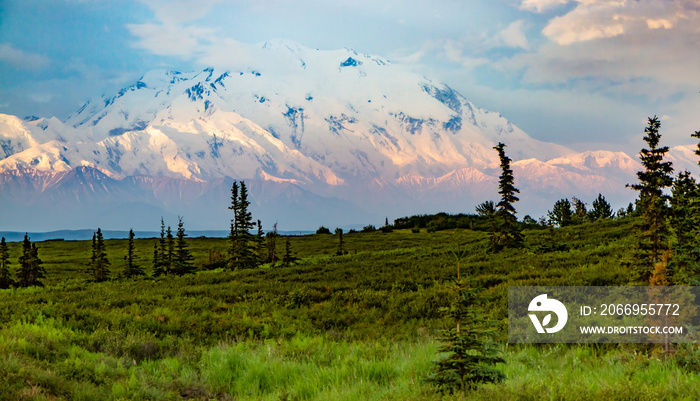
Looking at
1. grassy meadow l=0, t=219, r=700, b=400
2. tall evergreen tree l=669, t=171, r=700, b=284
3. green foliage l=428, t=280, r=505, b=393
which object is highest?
tall evergreen tree l=669, t=171, r=700, b=284

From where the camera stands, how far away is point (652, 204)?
1177 cm

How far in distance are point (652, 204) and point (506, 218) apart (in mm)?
37973

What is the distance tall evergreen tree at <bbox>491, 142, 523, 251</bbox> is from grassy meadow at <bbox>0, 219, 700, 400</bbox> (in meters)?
19.9

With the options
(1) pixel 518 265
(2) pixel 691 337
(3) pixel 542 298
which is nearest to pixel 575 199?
Result: (1) pixel 518 265

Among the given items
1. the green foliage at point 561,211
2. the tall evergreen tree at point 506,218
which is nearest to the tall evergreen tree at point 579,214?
the green foliage at point 561,211

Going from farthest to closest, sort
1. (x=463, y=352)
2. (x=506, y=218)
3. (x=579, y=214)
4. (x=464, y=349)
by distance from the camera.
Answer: (x=579, y=214) < (x=506, y=218) < (x=463, y=352) < (x=464, y=349)

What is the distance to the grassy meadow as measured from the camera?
7.30m

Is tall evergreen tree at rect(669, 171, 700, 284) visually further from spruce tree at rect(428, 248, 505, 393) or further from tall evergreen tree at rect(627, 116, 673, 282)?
spruce tree at rect(428, 248, 505, 393)

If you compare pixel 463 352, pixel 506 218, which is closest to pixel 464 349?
pixel 463 352

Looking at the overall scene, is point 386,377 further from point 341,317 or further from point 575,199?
point 575,199

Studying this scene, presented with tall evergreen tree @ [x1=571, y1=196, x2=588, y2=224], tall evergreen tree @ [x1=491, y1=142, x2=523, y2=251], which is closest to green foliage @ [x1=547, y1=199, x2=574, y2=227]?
tall evergreen tree @ [x1=571, y1=196, x2=588, y2=224]

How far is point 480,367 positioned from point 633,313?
11637 millimetres

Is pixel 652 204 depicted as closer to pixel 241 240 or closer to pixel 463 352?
pixel 463 352

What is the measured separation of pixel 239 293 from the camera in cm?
2645
